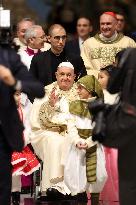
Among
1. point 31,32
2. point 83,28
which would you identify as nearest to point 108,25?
point 31,32

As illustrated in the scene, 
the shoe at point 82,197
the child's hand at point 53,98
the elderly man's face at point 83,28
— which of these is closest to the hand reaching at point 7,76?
the child's hand at point 53,98

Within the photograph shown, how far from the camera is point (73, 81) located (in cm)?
1120

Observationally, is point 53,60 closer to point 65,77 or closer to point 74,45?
point 65,77

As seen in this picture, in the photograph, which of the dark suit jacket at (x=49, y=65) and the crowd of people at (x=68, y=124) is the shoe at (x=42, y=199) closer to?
the crowd of people at (x=68, y=124)

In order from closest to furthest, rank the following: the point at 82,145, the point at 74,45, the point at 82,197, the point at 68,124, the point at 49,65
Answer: the point at 82,145
the point at 68,124
the point at 82,197
the point at 49,65
the point at 74,45

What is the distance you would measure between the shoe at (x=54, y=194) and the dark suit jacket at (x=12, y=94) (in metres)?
3.39

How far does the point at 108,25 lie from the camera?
1238 centimetres

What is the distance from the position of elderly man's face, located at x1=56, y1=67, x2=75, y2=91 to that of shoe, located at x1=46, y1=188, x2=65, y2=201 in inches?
46.4

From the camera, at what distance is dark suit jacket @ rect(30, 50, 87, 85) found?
11.9 metres

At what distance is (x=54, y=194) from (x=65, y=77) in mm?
1345

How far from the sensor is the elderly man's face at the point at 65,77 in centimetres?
1102

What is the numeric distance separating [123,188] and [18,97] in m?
3.37

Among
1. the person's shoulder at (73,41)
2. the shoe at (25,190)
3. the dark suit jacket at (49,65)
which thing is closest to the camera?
the shoe at (25,190)

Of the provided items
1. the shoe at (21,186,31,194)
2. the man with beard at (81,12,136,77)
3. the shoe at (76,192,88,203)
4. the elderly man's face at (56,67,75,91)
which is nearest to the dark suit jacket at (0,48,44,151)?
the shoe at (76,192,88,203)
